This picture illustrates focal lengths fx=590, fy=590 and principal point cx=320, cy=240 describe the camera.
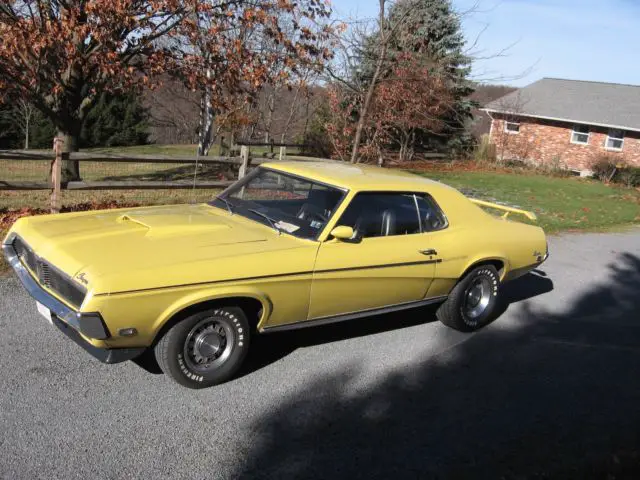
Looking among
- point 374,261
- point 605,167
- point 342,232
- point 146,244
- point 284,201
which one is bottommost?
point 374,261

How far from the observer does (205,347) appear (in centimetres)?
399

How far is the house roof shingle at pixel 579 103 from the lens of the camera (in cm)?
3166

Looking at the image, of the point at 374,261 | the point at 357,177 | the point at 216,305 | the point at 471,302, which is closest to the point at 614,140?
the point at 471,302

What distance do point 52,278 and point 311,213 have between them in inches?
78.1

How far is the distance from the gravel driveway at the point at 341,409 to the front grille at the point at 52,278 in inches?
23.9

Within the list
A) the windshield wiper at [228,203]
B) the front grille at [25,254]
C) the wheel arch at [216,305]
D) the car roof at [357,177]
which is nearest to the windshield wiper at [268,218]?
the windshield wiper at [228,203]

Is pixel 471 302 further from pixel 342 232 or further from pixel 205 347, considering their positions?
pixel 205 347

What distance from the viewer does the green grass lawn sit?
13.9 meters

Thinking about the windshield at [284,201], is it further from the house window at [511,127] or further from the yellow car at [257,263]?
the house window at [511,127]

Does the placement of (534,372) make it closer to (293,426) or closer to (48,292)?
(293,426)

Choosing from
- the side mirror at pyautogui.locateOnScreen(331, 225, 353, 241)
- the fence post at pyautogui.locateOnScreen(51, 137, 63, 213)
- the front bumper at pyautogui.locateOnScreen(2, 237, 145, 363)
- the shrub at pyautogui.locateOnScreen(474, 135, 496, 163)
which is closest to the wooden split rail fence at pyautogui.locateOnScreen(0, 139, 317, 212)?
the fence post at pyautogui.locateOnScreen(51, 137, 63, 213)

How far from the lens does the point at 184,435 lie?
3438 mm

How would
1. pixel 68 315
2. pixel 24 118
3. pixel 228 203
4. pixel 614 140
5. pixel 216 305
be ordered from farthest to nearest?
1. pixel 614 140
2. pixel 24 118
3. pixel 228 203
4. pixel 216 305
5. pixel 68 315

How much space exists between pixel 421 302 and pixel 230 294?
2.08m
